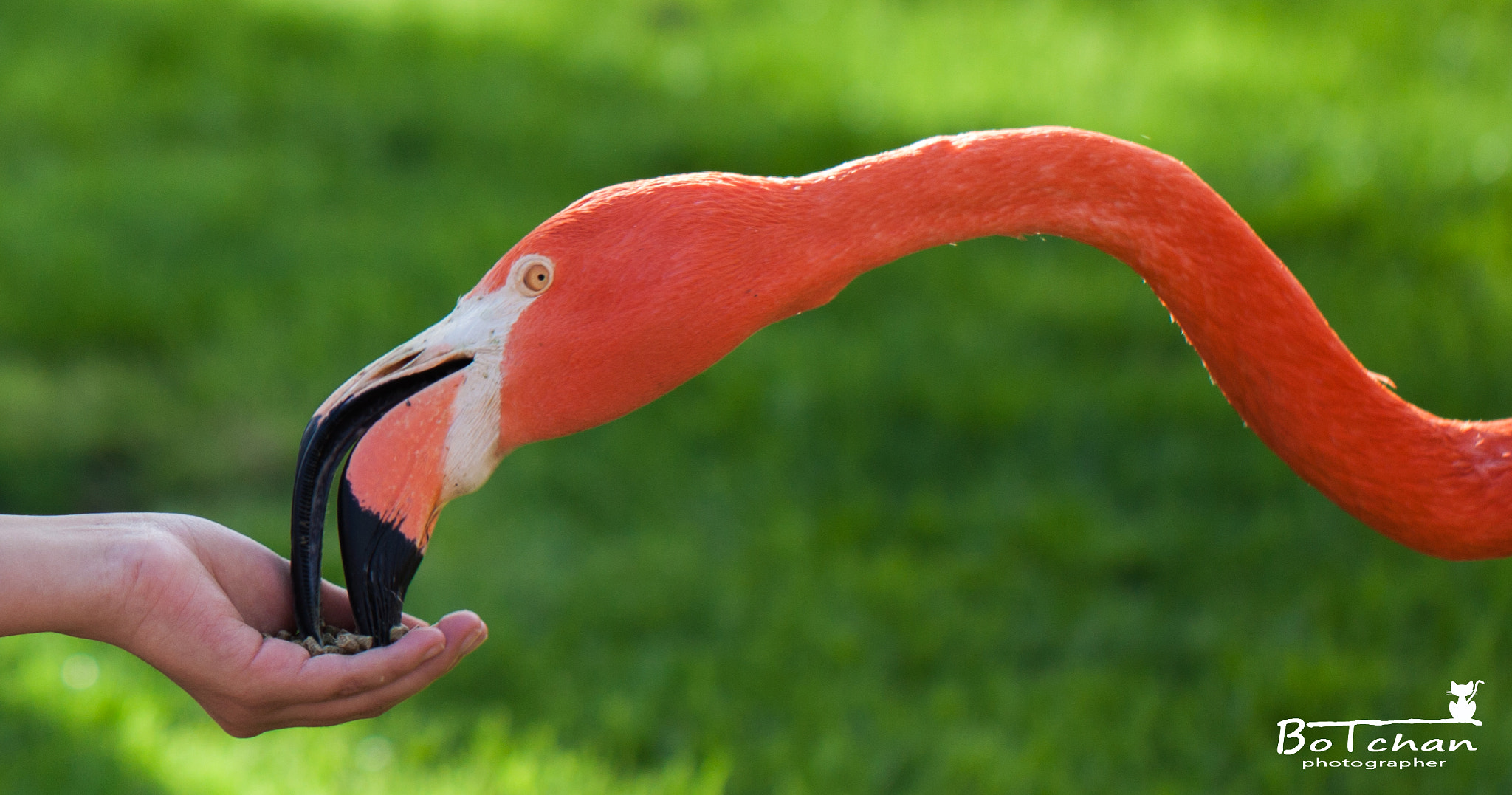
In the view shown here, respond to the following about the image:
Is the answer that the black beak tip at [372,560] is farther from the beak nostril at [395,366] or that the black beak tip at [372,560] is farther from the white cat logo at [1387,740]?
the white cat logo at [1387,740]

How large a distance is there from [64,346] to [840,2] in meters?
4.06

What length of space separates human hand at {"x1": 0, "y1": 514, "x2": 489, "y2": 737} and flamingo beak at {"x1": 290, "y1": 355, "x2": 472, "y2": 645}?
0.27ft

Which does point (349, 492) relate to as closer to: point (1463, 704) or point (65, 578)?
point (65, 578)

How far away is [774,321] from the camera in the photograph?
5.72 feet

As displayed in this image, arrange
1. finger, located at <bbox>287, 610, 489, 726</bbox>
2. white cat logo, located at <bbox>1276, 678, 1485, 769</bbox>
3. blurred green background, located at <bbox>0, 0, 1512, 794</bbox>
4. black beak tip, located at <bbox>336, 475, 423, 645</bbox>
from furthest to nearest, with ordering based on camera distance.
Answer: blurred green background, located at <bbox>0, 0, 1512, 794</bbox>
white cat logo, located at <bbox>1276, 678, 1485, 769</bbox>
finger, located at <bbox>287, 610, 489, 726</bbox>
black beak tip, located at <bbox>336, 475, 423, 645</bbox>

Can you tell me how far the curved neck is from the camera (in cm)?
175

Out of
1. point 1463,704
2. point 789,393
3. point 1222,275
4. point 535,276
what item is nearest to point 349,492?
point 535,276

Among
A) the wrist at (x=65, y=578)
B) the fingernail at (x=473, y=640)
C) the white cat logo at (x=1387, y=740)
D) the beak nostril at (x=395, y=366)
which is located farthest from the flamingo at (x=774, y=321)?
the white cat logo at (x=1387, y=740)

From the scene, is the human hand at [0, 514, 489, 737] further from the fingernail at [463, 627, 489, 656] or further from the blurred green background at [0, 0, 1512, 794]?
the blurred green background at [0, 0, 1512, 794]

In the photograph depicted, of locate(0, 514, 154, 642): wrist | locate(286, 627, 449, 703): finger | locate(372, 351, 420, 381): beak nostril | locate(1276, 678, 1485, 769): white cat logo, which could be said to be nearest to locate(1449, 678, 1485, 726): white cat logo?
locate(1276, 678, 1485, 769): white cat logo

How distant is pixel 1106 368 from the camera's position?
4434 mm

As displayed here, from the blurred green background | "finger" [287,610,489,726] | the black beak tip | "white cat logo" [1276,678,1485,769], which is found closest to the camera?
the black beak tip

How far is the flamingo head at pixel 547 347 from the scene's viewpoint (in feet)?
5.38

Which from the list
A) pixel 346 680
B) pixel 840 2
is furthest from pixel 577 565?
pixel 840 2
